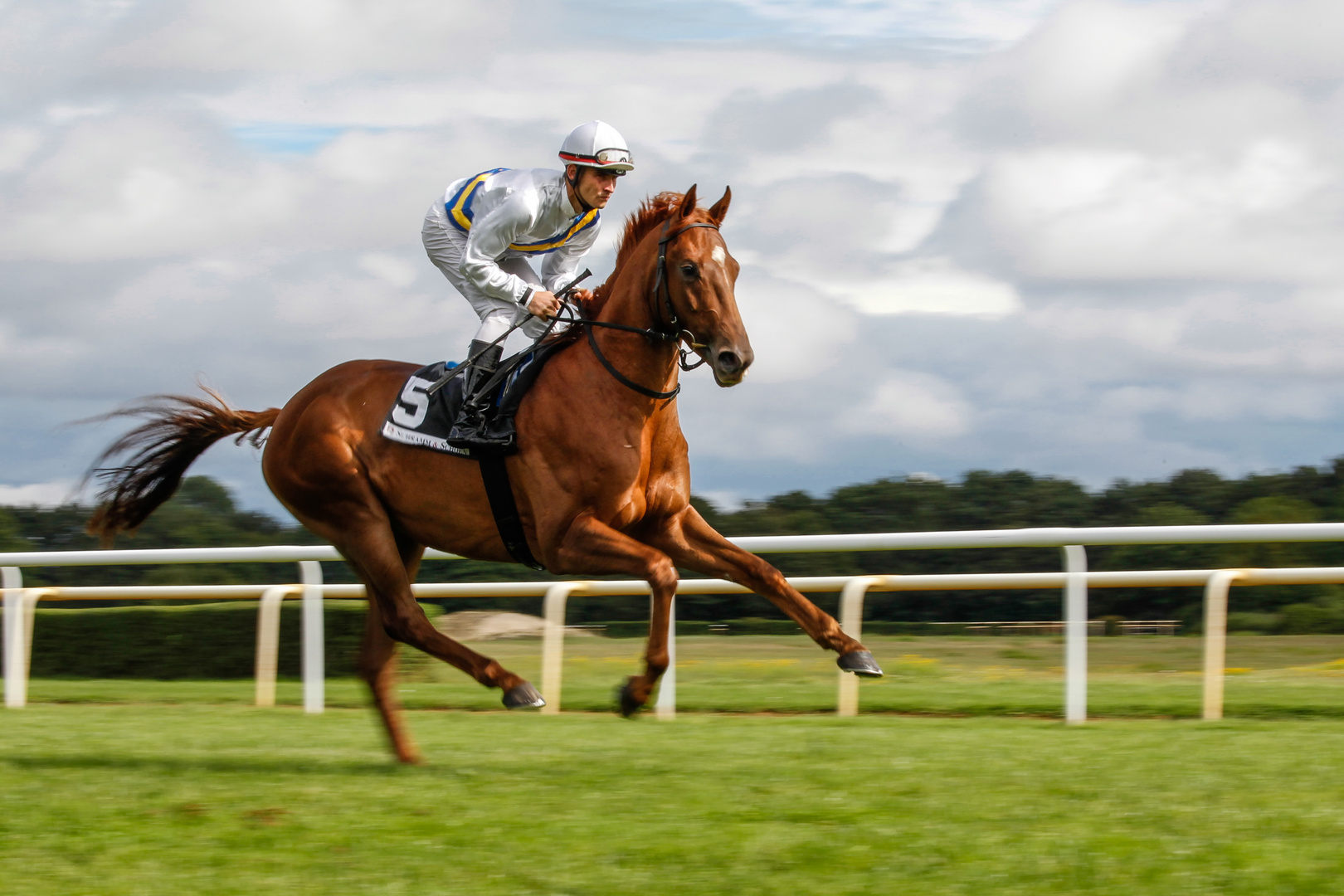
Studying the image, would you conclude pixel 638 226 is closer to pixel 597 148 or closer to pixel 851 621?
pixel 597 148

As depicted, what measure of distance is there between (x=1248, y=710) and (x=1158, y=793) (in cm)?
253

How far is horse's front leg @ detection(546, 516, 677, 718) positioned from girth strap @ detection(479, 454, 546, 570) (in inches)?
16.2

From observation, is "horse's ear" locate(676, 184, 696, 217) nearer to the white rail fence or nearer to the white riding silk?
the white riding silk

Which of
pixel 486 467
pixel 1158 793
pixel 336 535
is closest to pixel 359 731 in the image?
pixel 336 535

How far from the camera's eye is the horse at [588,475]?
4453 millimetres

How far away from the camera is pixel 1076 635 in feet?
19.7

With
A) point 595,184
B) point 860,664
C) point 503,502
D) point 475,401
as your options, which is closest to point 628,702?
point 860,664

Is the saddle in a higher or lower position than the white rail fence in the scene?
higher

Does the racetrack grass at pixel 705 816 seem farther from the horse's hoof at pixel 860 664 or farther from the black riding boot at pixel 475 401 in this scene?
the black riding boot at pixel 475 401

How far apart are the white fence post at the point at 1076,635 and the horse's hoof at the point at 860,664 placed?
1.82 meters

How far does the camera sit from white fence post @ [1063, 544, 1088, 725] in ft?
19.4

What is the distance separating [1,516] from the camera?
1239cm

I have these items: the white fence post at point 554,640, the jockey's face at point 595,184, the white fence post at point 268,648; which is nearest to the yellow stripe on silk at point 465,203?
the jockey's face at point 595,184

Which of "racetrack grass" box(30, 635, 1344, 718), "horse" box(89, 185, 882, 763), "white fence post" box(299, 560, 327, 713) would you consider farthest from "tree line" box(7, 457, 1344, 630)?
"horse" box(89, 185, 882, 763)
